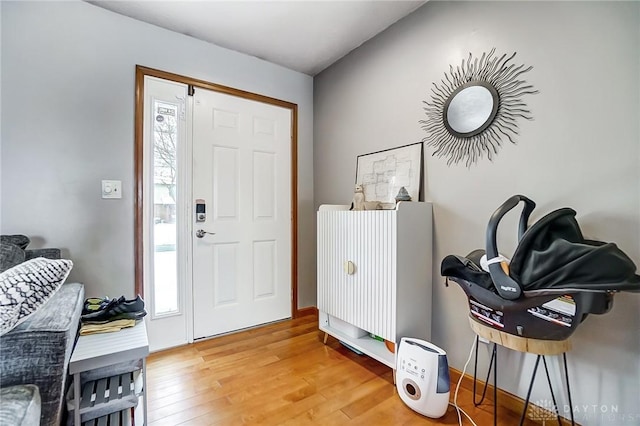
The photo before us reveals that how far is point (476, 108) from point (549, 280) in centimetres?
102

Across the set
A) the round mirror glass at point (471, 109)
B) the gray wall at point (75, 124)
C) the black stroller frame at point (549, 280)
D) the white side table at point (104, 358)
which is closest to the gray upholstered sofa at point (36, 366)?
the white side table at point (104, 358)

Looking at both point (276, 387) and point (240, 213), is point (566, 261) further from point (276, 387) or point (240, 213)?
point (240, 213)

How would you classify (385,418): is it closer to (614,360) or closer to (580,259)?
(614,360)

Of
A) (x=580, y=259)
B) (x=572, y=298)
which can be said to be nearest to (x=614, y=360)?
(x=572, y=298)

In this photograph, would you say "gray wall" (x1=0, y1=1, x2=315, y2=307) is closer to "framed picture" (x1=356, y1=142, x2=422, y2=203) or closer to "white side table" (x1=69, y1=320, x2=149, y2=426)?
"white side table" (x1=69, y1=320, x2=149, y2=426)

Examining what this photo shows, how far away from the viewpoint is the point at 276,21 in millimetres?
2023

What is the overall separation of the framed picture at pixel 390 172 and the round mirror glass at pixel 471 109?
0.27m

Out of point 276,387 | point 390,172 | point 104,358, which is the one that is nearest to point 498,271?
point 390,172

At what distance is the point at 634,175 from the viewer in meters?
1.13

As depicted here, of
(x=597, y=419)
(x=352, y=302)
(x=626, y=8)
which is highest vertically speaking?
(x=626, y=8)

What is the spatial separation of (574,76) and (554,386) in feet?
4.69

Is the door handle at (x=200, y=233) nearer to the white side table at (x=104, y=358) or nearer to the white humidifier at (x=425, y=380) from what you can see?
the white side table at (x=104, y=358)

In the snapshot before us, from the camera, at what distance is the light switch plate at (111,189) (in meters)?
1.91

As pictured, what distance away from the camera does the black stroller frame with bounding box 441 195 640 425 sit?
0.95 meters
